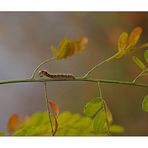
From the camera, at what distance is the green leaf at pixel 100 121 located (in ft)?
1.35

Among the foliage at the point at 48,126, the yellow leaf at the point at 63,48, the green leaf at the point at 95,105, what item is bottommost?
the foliage at the point at 48,126

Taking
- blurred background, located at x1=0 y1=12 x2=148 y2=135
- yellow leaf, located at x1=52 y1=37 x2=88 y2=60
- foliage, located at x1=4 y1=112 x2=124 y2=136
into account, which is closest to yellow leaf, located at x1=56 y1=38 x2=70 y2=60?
yellow leaf, located at x1=52 y1=37 x2=88 y2=60

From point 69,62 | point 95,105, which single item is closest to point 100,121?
point 95,105

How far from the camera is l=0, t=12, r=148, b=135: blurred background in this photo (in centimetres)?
85

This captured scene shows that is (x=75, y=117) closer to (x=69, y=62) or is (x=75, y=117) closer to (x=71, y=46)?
(x=71, y=46)

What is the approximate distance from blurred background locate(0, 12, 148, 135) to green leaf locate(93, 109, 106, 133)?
42 cm

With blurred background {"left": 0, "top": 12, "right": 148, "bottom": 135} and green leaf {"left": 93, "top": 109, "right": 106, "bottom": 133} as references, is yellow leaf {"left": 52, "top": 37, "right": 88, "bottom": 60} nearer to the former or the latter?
green leaf {"left": 93, "top": 109, "right": 106, "bottom": 133}

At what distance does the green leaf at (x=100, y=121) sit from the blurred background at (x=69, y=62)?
42 cm

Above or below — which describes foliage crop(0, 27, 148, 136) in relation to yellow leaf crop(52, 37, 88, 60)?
below

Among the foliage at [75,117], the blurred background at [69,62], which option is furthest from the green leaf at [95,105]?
the blurred background at [69,62]

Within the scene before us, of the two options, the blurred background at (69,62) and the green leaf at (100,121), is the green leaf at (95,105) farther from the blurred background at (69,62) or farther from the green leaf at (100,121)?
the blurred background at (69,62)
